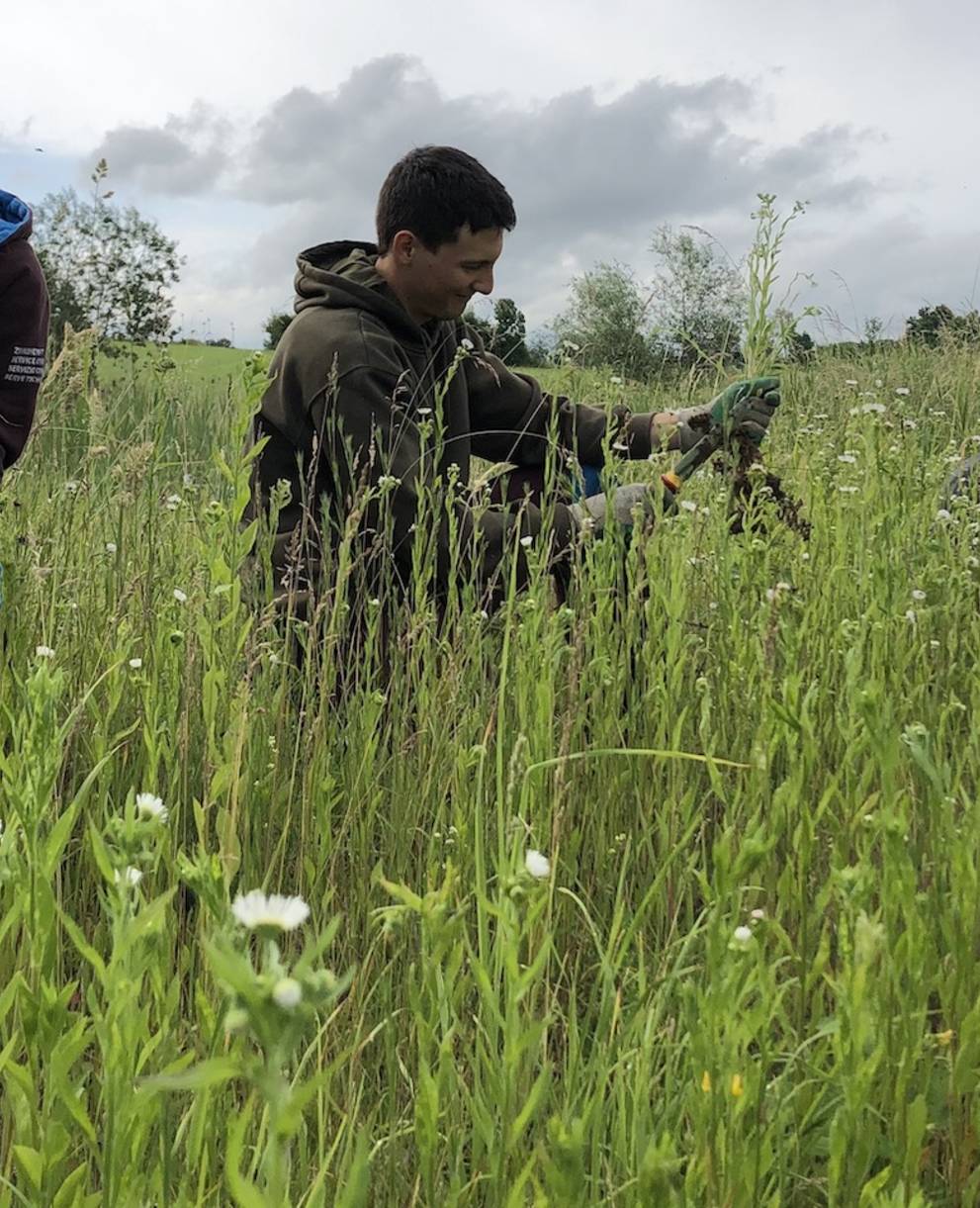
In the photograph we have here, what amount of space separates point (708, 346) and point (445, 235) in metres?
1.71

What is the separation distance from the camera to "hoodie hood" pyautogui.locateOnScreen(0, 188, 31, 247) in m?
2.83

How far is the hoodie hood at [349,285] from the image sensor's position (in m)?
3.24

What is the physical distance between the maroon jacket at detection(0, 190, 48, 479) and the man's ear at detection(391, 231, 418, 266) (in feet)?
3.24

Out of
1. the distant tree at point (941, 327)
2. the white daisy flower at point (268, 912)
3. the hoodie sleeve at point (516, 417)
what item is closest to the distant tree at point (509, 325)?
the hoodie sleeve at point (516, 417)

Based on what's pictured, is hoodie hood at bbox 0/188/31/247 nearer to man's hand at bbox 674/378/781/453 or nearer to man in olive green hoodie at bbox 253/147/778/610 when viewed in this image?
man in olive green hoodie at bbox 253/147/778/610

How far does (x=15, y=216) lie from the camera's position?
2.89 m

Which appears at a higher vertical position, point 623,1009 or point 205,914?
point 205,914

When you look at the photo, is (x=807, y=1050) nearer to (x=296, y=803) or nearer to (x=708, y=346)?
(x=296, y=803)

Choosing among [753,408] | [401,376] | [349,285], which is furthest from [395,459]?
[753,408]

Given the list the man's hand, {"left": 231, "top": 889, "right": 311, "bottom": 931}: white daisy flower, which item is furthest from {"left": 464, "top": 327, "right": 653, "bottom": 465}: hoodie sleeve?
{"left": 231, "top": 889, "right": 311, "bottom": 931}: white daisy flower

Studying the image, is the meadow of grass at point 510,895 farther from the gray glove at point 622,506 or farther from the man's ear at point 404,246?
the man's ear at point 404,246

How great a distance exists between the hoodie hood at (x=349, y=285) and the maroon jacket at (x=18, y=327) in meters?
0.77

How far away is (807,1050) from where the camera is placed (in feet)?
4.47

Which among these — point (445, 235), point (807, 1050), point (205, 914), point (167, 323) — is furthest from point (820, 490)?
point (167, 323)
